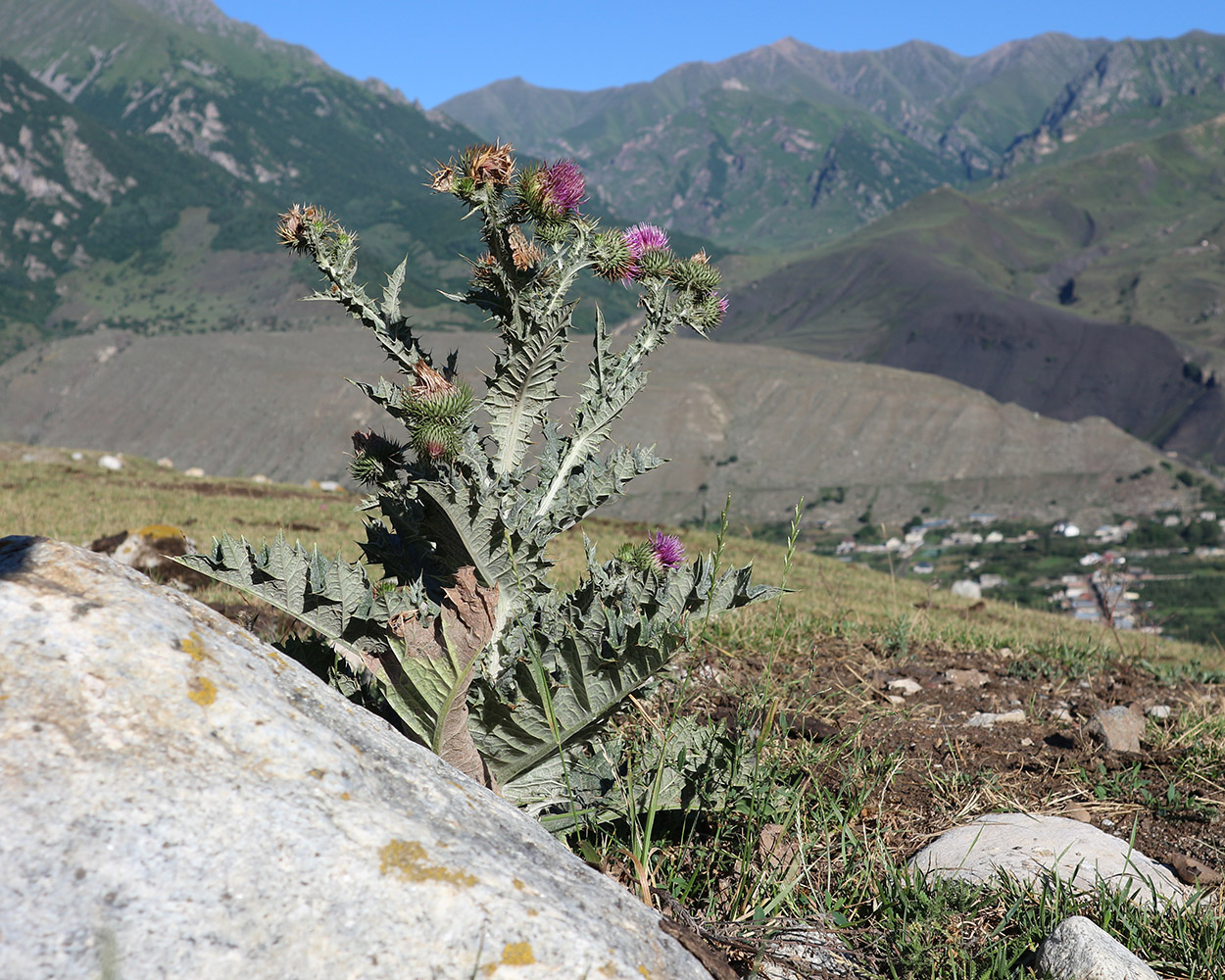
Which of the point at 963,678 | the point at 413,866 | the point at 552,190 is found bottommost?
the point at 963,678

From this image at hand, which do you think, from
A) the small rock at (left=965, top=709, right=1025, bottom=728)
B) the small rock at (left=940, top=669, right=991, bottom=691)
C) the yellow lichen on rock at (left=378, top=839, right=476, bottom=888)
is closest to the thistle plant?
the yellow lichen on rock at (left=378, top=839, right=476, bottom=888)

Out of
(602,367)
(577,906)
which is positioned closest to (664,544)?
(602,367)

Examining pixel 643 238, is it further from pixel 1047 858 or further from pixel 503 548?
pixel 1047 858

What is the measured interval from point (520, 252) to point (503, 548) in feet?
3.83

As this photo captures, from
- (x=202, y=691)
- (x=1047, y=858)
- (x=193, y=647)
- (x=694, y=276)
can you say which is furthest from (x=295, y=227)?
(x=1047, y=858)

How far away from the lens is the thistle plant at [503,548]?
3111 mm

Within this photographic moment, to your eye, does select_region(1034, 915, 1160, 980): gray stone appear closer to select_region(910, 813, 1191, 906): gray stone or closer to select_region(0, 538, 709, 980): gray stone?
select_region(910, 813, 1191, 906): gray stone

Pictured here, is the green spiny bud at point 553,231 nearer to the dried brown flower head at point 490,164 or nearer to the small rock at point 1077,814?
the dried brown flower head at point 490,164

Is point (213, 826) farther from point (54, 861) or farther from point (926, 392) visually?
point (926, 392)

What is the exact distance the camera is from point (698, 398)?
408ft

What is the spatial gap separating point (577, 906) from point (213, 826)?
871 mm

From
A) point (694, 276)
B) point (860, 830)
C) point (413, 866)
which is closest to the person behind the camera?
point (413, 866)

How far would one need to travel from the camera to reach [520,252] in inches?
139

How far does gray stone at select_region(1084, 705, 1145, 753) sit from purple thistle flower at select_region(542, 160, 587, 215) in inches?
162
